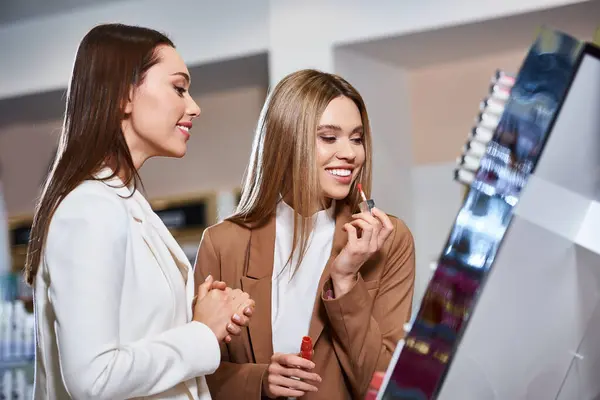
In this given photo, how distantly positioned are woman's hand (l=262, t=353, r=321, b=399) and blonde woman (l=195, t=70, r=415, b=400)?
0.02 m

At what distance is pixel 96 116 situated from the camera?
1271 mm

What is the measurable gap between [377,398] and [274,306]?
3.28 ft

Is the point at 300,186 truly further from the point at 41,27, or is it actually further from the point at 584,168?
the point at 41,27

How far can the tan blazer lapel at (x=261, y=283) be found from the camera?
1766 mm

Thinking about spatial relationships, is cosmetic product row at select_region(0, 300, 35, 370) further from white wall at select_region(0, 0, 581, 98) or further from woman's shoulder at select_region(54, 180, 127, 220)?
woman's shoulder at select_region(54, 180, 127, 220)

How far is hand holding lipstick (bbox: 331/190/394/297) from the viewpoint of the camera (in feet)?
5.40

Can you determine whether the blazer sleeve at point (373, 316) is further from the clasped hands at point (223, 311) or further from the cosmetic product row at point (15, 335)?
the cosmetic product row at point (15, 335)

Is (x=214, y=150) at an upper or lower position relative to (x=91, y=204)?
lower

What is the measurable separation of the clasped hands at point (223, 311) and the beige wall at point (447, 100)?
266 centimetres

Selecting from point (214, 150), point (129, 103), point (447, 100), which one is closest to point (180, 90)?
point (129, 103)

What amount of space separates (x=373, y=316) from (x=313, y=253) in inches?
7.4

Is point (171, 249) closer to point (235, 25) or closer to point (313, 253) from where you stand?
point (313, 253)

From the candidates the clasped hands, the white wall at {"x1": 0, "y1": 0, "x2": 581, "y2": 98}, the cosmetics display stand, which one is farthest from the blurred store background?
the cosmetics display stand

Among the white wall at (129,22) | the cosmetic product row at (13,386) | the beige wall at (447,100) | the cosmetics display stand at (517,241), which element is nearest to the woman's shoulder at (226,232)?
the cosmetics display stand at (517,241)
